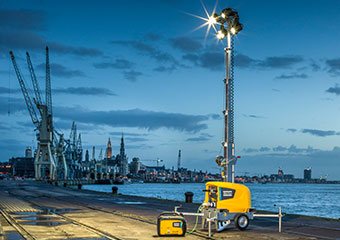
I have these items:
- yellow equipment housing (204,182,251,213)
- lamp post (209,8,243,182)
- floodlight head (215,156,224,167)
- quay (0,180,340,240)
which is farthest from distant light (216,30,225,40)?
quay (0,180,340,240)

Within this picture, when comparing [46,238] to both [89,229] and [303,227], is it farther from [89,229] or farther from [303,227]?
[303,227]

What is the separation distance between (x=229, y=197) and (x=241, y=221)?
155 cm

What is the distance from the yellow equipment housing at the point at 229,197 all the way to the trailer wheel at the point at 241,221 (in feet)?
0.81

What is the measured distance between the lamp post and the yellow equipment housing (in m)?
2.18

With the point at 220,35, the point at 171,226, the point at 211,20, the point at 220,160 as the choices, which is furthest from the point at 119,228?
the point at 211,20

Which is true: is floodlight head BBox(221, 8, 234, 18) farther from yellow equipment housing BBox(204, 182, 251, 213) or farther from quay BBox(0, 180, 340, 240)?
quay BBox(0, 180, 340, 240)

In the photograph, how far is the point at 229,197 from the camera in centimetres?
2506

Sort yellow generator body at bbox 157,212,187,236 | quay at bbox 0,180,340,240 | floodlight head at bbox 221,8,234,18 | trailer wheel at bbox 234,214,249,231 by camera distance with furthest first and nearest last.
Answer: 1. floodlight head at bbox 221,8,234,18
2. trailer wheel at bbox 234,214,249,231
3. quay at bbox 0,180,340,240
4. yellow generator body at bbox 157,212,187,236

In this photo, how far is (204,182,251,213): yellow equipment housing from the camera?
2489 cm

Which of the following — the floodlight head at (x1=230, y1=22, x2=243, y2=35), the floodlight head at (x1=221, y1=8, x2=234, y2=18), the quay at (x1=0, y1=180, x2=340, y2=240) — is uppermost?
the floodlight head at (x1=221, y1=8, x2=234, y2=18)

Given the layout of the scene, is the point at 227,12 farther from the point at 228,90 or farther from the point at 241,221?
the point at 241,221

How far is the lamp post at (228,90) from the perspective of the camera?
27.6 meters

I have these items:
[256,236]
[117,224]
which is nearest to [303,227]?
[256,236]

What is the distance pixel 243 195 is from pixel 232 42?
26.8ft
